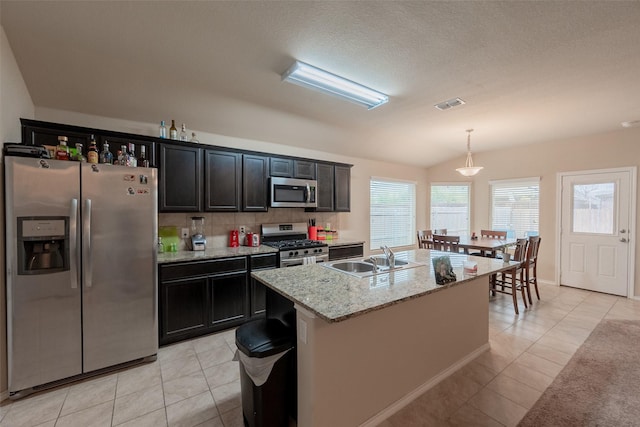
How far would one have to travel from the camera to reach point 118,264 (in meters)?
2.33

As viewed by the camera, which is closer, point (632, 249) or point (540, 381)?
point (540, 381)

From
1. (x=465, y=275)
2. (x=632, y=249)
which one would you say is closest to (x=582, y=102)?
(x=632, y=249)

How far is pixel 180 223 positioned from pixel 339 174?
8.36 feet

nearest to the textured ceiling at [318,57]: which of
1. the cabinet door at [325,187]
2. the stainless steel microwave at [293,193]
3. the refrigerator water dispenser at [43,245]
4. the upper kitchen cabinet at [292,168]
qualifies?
the upper kitchen cabinet at [292,168]

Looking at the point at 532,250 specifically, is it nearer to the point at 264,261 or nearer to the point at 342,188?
the point at 342,188

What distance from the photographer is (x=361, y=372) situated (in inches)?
67.2

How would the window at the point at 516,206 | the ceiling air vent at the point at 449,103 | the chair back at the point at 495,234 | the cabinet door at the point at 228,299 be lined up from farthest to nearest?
1. the window at the point at 516,206
2. the chair back at the point at 495,234
3. the ceiling air vent at the point at 449,103
4. the cabinet door at the point at 228,299

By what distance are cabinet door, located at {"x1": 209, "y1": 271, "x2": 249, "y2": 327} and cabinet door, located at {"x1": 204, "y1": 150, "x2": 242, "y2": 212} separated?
0.88m

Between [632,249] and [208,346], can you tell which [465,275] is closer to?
[208,346]

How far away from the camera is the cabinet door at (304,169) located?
4.04 m

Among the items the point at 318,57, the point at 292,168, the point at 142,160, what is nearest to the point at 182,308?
the point at 142,160

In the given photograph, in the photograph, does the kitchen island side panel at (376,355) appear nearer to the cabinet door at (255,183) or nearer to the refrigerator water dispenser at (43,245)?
the refrigerator water dispenser at (43,245)

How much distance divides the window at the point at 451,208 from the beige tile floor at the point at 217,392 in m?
3.34

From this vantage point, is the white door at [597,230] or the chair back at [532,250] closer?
the chair back at [532,250]
